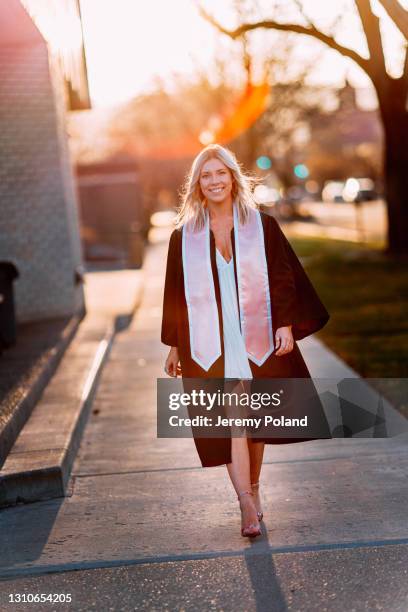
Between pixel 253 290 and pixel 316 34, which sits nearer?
pixel 253 290

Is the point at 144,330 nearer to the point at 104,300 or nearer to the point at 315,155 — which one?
Result: the point at 104,300

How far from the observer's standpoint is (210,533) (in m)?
5.30

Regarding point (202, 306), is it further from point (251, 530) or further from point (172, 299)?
point (251, 530)

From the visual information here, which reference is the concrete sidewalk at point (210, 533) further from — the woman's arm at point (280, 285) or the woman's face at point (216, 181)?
the woman's face at point (216, 181)

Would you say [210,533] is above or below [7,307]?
below

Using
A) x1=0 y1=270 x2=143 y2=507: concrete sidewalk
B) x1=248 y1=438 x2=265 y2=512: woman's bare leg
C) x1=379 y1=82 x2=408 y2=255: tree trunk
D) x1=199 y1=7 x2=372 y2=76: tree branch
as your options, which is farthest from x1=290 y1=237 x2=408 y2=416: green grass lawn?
x1=199 y1=7 x2=372 y2=76: tree branch

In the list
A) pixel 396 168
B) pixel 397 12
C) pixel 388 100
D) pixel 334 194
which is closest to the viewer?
pixel 397 12

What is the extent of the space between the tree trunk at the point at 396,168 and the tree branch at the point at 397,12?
1262 centimetres

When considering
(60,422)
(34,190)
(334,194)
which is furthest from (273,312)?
(334,194)

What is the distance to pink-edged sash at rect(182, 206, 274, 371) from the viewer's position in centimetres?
513

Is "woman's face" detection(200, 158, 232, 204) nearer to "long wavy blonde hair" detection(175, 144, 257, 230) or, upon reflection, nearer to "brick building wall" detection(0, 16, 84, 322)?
"long wavy blonde hair" detection(175, 144, 257, 230)

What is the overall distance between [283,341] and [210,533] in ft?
3.37

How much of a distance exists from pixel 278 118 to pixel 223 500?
51.1 meters

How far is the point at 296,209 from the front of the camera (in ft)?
194
